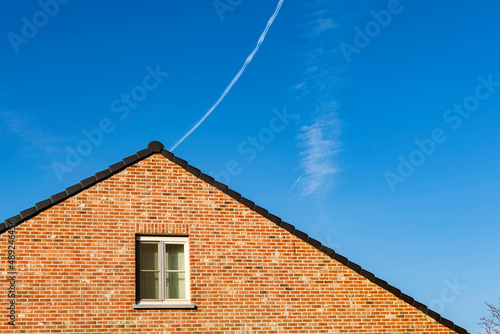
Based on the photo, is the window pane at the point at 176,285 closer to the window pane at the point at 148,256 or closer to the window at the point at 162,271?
the window at the point at 162,271

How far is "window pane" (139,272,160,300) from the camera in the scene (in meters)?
14.0

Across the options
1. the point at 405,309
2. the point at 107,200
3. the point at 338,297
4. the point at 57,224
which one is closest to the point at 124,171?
the point at 107,200

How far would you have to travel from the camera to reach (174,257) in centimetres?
1442

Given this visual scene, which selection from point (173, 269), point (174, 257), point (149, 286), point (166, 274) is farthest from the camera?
point (174, 257)

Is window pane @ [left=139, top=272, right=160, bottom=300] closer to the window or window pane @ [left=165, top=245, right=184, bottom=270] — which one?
the window

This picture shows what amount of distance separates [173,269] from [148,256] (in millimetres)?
640

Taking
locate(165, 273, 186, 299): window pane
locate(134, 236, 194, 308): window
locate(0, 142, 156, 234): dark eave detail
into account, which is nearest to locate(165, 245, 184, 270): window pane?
locate(134, 236, 194, 308): window

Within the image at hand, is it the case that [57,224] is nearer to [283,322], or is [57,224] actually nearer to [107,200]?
[107,200]

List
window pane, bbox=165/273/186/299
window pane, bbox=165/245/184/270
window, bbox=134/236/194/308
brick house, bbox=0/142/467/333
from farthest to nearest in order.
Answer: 1. window pane, bbox=165/245/184/270
2. window pane, bbox=165/273/186/299
3. window, bbox=134/236/194/308
4. brick house, bbox=0/142/467/333

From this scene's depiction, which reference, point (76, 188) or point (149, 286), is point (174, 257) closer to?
point (149, 286)

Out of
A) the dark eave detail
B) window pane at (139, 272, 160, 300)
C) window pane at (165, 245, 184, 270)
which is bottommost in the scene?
window pane at (139, 272, 160, 300)

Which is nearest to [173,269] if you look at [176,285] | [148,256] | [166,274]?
[166,274]

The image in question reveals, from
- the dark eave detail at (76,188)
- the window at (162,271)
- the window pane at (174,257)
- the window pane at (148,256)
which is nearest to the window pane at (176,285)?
the window at (162,271)

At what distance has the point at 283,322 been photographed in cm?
1434
